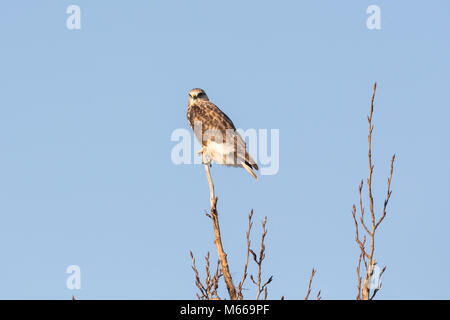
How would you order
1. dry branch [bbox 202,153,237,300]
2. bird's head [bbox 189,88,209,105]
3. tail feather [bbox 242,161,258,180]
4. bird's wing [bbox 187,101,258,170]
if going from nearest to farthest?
1. dry branch [bbox 202,153,237,300]
2. tail feather [bbox 242,161,258,180]
3. bird's wing [bbox 187,101,258,170]
4. bird's head [bbox 189,88,209,105]

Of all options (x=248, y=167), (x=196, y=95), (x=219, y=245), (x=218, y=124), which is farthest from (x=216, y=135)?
(x=219, y=245)

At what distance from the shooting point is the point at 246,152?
35.6 feet

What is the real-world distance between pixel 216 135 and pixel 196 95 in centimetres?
172

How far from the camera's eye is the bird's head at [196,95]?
41.6 feet

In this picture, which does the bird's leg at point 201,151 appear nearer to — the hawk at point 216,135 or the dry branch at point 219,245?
the hawk at point 216,135

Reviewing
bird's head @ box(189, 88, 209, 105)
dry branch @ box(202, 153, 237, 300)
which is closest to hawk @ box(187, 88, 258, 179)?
bird's head @ box(189, 88, 209, 105)

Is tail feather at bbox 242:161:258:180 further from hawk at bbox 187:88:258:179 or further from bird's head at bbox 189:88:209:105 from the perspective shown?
bird's head at bbox 189:88:209:105

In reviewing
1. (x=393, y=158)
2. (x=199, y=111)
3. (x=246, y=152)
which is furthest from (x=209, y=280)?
(x=199, y=111)

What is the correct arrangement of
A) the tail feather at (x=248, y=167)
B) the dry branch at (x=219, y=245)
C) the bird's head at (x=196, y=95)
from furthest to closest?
the bird's head at (x=196, y=95), the tail feather at (x=248, y=167), the dry branch at (x=219, y=245)

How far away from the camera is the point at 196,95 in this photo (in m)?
12.7

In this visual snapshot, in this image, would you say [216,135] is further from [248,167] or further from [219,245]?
[219,245]

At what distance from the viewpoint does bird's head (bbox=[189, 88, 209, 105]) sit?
41.6 feet

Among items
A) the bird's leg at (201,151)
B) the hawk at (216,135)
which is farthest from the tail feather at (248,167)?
the bird's leg at (201,151)
